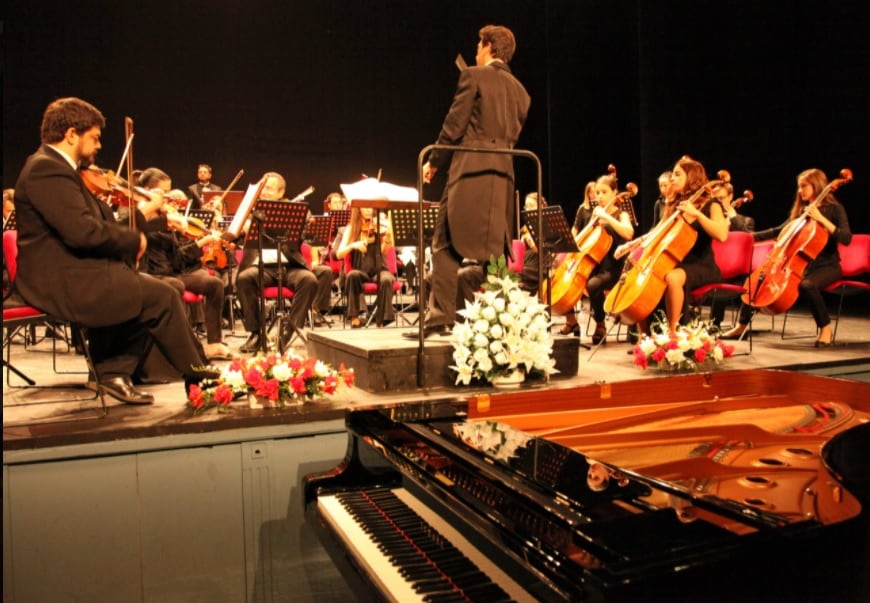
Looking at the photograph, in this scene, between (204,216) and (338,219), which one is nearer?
(204,216)

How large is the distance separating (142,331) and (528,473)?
2.74 m

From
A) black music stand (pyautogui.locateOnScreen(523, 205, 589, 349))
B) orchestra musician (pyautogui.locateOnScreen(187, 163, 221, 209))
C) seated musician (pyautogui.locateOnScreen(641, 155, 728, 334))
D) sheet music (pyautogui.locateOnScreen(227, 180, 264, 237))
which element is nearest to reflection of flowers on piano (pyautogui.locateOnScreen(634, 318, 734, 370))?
seated musician (pyautogui.locateOnScreen(641, 155, 728, 334))

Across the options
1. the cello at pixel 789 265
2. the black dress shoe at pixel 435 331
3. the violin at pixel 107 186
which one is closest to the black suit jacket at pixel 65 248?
the violin at pixel 107 186

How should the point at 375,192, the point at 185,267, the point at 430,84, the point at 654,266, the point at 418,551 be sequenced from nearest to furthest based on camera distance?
the point at 418,551 → the point at 654,266 → the point at 375,192 → the point at 185,267 → the point at 430,84

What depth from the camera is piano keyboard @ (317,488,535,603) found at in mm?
1425

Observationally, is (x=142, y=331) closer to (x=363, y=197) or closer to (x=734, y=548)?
(x=363, y=197)

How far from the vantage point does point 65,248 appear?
336cm

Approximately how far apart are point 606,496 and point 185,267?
4830 millimetres

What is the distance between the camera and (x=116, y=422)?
9.86 ft

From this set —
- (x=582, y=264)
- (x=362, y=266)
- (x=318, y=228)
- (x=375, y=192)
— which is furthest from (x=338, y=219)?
(x=582, y=264)

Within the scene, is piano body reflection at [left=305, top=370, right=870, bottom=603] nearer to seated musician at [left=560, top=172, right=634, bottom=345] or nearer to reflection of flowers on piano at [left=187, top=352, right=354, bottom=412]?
reflection of flowers on piano at [left=187, top=352, right=354, bottom=412]

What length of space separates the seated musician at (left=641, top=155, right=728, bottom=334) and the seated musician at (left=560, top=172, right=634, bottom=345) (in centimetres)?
54

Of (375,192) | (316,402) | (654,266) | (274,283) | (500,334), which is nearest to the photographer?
(316,402)

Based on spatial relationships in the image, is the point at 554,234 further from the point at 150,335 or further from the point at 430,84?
the point at 430,84
